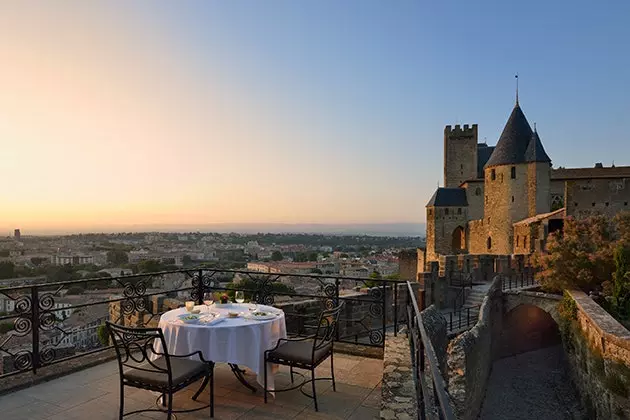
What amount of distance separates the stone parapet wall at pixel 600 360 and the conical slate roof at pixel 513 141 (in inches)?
638

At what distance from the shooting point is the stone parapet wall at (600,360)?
795 cm

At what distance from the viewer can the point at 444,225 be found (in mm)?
31297

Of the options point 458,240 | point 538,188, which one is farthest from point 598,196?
point 458,240

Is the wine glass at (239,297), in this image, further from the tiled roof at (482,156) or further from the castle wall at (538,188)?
the tiled roof at (482,156)

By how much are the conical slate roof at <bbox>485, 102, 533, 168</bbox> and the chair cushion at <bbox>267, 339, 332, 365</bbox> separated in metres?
26.6

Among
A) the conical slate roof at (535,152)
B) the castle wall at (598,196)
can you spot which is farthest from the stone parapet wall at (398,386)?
the conical slate roof at (535,152)

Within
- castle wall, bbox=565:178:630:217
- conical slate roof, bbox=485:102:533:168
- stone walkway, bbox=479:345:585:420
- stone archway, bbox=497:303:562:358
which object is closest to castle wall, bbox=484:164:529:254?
conical slate roof, bbox=485:102:533:168

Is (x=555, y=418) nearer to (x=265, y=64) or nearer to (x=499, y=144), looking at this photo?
(x=265, y=64)

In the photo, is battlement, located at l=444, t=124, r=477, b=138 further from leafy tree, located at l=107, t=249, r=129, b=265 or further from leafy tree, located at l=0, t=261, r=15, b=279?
leafy tree, located at l=0, t=261, r=15, b=279

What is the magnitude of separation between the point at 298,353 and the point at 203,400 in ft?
3.32

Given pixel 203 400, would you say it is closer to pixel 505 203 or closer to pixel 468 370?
pixel 468 370

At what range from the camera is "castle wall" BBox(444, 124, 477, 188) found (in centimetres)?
3662

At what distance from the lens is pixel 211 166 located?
14.3 m

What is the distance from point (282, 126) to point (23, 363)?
10.3 metres
